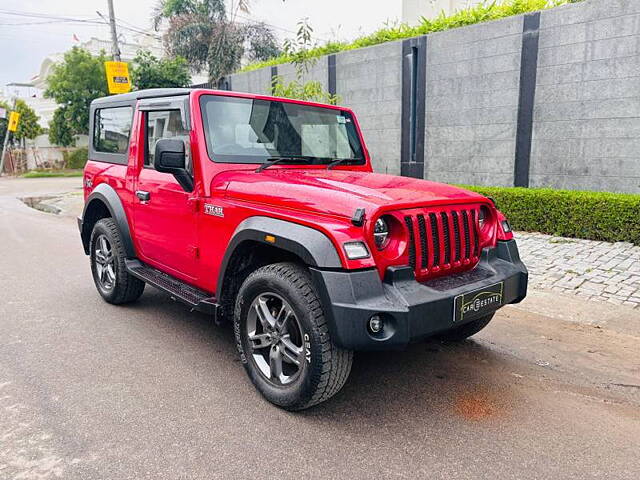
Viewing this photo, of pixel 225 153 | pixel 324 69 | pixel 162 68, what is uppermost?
pixel 162 68

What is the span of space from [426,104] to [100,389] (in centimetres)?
890

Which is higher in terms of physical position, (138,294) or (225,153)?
(225,153)

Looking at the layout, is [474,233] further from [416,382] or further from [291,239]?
[291,239]

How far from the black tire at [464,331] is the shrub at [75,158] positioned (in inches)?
1242

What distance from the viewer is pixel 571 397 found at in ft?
11.0

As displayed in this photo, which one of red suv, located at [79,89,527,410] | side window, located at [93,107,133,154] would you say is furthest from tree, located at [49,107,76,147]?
red suv, located at [79,89,527,410]

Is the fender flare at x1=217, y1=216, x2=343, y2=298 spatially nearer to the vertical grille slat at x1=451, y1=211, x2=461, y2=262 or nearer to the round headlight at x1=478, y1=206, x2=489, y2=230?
the vertical grille slat at x1=451, y1=211, x2=461, y2=262

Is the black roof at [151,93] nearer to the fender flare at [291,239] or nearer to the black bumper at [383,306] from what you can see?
the fender flare at [291,239]

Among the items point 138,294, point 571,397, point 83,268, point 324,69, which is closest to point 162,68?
point 324,69

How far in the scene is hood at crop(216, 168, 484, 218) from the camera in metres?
2.90

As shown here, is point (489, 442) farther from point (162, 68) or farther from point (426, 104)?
point (162, 68)

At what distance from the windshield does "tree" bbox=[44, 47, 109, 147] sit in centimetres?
2698

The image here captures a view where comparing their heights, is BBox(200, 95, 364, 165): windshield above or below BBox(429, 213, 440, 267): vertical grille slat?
above

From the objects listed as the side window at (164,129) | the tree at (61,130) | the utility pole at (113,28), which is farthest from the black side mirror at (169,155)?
the tree at (61,130)
